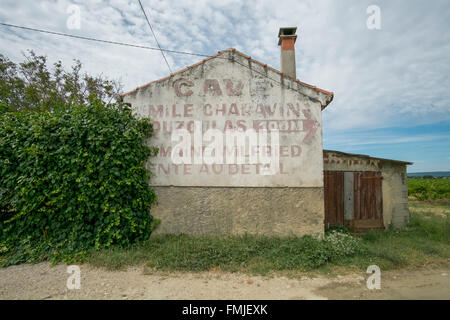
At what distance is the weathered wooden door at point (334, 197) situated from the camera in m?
7.17

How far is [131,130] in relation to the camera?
5.58 meters

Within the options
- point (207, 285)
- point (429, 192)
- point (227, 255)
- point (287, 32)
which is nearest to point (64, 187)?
point (207, 285)

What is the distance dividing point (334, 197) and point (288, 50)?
202 inches

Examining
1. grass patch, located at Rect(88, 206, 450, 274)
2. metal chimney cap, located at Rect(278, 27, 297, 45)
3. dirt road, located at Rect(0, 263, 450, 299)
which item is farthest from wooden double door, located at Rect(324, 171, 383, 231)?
metal chimney cap, located at Rect(278, 27, 297, 45)

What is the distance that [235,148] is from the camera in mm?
6000

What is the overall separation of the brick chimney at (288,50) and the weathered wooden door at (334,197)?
11.6 ft

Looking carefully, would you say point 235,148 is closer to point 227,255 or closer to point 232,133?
point 232,133

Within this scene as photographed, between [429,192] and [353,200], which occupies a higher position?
[353,200]

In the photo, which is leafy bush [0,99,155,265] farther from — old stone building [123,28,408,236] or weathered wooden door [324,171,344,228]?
weathered wooden door [324,171,344,228]

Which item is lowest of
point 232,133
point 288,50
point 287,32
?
point 232,133

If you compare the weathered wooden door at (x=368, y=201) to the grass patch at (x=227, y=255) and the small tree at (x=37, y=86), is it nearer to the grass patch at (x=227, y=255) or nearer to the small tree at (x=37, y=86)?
the grass patch at (x=227, y=255)

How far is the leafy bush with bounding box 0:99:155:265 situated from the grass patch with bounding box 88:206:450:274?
2.32 feet

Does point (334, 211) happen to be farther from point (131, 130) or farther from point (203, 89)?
point (131, 130)
